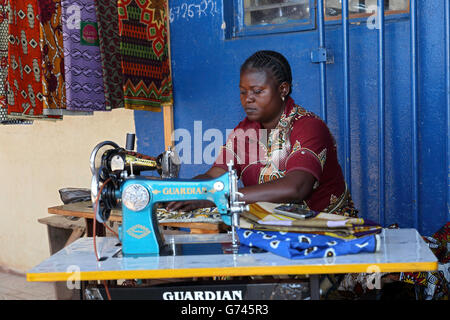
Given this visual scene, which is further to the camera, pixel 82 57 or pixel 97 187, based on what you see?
pixel 82 57

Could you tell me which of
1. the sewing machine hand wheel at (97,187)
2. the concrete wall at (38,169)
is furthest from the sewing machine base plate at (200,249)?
the concrete wall at (38,169)

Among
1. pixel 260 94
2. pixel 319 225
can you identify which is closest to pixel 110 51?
pixel 260 94

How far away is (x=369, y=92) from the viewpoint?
316 cm

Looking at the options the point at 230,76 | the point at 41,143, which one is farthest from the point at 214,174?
the point at 41,143

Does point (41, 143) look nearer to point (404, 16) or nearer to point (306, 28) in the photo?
point (306, 28)

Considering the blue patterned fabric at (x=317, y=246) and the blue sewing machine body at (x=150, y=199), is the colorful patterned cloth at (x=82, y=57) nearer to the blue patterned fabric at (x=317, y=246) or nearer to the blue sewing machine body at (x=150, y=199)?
the blue sewing machine body at (x=150, y=199)

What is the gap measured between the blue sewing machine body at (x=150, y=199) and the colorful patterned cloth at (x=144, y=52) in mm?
1580

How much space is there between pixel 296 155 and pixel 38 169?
313 cm

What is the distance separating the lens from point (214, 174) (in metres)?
2.79

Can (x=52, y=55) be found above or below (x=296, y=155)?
Result: above

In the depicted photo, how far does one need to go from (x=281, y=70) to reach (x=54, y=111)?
147cm

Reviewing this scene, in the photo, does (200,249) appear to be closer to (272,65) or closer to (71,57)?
(272,65)

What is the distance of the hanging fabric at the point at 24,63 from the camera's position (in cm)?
313

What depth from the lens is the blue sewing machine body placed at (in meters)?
1.75
